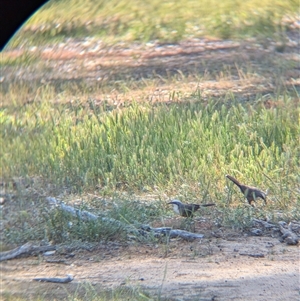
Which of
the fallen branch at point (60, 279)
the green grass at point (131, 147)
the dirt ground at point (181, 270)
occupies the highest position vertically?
the green grass at point (131, 147)

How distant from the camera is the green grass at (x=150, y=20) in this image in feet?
15.0

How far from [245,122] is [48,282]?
6.35ft

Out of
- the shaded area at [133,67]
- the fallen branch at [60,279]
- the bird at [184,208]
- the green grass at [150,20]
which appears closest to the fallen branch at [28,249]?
the fallen branch at [60,279]

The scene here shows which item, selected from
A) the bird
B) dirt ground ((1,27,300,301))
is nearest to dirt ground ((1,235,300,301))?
dirt ground ((1,27,300,301))

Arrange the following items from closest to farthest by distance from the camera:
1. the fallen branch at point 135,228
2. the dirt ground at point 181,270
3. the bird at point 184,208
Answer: the dirt ground at point 181,270
the fallen branch at point 135,228
the bird at point 184,208

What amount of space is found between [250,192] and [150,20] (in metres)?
1.54

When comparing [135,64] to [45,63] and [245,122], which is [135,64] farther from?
[245,122]

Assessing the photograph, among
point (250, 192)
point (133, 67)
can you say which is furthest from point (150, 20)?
point (250, 192)

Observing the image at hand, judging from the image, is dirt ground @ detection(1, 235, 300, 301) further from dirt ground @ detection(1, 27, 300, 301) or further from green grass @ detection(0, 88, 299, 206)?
green grass @ detection(0, 88, 299, 206)

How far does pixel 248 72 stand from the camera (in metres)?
4.80

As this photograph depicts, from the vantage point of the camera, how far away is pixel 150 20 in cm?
464

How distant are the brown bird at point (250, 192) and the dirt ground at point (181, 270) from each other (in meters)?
0.30

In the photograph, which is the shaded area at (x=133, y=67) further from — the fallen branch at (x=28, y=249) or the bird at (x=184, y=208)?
the fallen branch at (x=28, y=249)

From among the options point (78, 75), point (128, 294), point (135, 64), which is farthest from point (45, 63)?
point (128, 294)
